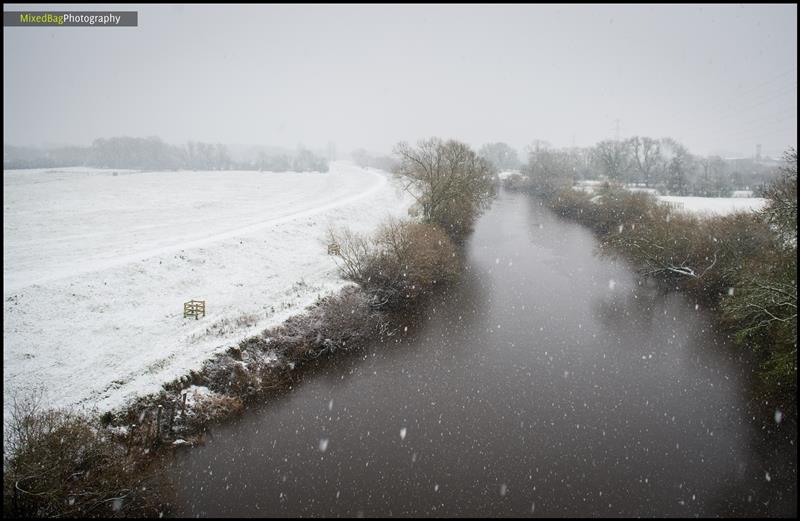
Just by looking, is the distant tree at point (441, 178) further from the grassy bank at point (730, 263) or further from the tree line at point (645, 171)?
the tree line at point (645, 171)

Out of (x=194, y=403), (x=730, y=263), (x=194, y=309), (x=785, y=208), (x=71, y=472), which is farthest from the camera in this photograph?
(x=730, y=263)

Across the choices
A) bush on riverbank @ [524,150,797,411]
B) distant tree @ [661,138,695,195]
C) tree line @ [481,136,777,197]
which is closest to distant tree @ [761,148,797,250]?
bush on riverbank @ [524,150,797,411]

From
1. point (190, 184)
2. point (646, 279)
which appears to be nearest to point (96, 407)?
point (646, 279)

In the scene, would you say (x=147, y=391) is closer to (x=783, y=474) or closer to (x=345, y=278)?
(x=345, y=278)

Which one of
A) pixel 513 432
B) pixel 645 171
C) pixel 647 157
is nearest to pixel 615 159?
pixel 645 171

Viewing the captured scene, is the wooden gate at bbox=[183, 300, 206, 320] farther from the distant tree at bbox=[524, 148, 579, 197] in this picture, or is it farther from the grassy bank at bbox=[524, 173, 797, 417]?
the distant tree at bbox=[524, 148, 579, 197]

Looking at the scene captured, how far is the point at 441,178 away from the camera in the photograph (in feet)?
126

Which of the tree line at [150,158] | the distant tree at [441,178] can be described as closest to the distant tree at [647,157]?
the distant tree at [441,178]

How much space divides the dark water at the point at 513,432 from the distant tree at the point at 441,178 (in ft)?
53.1

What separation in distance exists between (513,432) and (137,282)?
22.9m

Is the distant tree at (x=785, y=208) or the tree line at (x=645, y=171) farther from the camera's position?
the tree line at (x=645, y=171)

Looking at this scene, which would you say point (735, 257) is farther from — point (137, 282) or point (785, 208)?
point (137, 282)

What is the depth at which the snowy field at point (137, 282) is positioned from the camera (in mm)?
17500

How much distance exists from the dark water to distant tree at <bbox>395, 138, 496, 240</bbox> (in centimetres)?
1620
